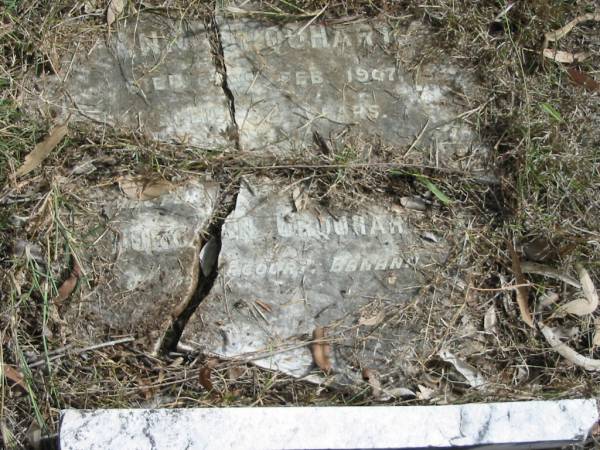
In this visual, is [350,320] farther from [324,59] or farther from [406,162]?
[324,59]

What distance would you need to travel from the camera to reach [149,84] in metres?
2.82

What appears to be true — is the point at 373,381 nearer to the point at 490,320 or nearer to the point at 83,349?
the point at 490,320

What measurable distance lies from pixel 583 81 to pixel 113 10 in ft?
5.86

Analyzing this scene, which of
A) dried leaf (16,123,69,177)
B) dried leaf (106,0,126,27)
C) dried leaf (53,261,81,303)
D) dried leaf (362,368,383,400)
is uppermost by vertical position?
dried leaf (106,0,126,27)

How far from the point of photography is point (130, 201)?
2750 mm

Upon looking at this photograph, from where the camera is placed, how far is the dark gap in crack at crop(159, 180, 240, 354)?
269 cm

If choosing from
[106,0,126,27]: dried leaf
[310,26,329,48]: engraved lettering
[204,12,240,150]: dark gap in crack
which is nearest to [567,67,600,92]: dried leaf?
[310,26,329,48]: engraved lettering

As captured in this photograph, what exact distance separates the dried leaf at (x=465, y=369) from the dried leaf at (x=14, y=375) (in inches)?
55.3

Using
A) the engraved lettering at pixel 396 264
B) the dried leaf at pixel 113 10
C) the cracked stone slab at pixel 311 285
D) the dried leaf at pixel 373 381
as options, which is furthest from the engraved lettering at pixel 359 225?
the dried leaf at pixel 113 10

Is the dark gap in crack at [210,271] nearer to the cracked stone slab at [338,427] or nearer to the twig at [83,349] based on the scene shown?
the twig at [83,349]

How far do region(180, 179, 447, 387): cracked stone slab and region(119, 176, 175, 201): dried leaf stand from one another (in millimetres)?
256

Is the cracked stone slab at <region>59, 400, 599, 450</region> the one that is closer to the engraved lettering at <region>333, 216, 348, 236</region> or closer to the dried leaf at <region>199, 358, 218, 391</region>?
the dried leaf at <region>199, 358, 218, 391</region>

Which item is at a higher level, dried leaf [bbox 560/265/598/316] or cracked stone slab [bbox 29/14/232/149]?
cracked stone slab [bbox 29/14/232/149]

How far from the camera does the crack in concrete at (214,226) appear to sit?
269 centimetres
